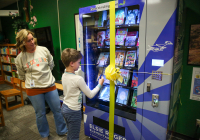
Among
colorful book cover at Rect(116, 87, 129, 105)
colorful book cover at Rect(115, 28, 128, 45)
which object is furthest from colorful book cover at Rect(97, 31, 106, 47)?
colorful book cover at Rect(116, 87, 129, 105)

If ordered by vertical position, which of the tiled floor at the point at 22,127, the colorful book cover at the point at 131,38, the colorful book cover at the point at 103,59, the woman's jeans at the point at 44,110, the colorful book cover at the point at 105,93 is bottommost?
the tiled floor at the point at 22,127

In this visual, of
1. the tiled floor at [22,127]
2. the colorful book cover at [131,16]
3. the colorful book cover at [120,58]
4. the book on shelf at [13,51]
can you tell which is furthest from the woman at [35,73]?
the book on shelf at [13,51]

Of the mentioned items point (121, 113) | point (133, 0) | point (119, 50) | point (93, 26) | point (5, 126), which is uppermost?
point (133, 0)

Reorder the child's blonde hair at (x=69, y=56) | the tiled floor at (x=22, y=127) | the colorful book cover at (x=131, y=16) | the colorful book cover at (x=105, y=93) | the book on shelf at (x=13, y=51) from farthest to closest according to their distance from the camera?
the book on shelf at (x=13, y=51) < the tiled floor at (x=22, y=127) < the colorful book cover at (x=105, y=93) < the colorful book cover at (x=131, y=16) < the child's blonde hair at (x=69, y=56)

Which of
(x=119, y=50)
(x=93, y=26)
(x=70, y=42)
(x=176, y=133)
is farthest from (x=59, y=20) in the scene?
(x=176, y=133)

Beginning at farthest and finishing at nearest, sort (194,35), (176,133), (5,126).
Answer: (5,126) < (176,133) < (194,35)

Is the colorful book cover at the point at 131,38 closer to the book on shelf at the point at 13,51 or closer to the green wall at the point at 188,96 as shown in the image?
the green wall at the point at 188,96

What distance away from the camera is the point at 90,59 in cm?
224

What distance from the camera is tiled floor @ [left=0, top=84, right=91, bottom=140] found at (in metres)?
2.52

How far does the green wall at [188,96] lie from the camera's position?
201 centimetres

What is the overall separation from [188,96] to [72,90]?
76.1 inches

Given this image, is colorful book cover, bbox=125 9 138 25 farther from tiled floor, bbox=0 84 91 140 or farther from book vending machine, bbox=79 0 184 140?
tiled floor, bbox=0 84 91 140

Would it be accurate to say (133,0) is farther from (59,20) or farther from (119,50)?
(59,20)

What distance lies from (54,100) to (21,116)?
163 cm
